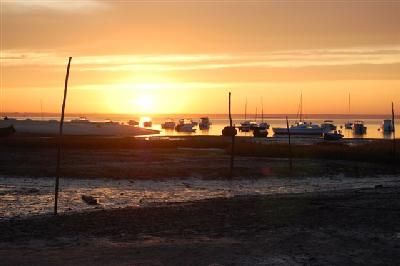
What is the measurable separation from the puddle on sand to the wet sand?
304 centimetres

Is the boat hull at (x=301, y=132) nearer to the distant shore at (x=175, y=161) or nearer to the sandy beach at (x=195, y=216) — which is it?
the distant shore at (x=175, y=161)

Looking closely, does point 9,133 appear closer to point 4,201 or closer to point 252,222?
point 4,201

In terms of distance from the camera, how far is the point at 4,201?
69.8 ft

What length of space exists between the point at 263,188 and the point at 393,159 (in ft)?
53.7

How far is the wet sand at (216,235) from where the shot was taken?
11.8 meters

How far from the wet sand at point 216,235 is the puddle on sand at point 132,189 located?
9.96ft

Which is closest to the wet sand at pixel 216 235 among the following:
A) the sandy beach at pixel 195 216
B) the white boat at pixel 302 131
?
the sandy beach at pixel 195 216

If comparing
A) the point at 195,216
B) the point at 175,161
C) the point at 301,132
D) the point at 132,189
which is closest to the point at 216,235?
the point at 195,216

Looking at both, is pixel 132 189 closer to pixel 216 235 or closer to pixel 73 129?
pixel 216 235

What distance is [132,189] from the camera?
26469 mm

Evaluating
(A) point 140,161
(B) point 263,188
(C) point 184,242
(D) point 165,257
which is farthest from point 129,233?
(A) point 140,161

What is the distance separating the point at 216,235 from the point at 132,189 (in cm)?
1260

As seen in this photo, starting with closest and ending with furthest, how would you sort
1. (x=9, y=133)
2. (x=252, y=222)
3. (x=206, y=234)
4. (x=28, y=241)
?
(x=28, y=241), (x=206, y=234), (x=252, y=222), (x=9, y=133)

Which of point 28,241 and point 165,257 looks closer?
point 165,257
